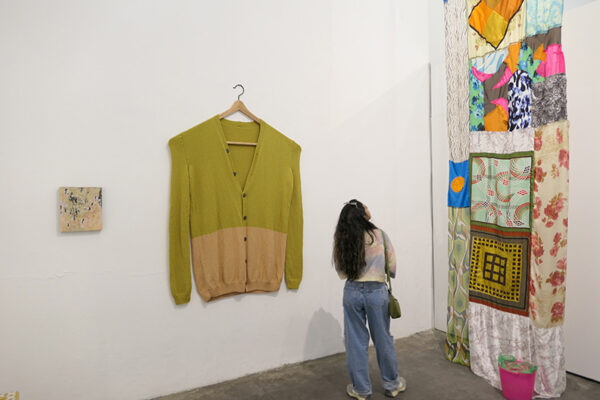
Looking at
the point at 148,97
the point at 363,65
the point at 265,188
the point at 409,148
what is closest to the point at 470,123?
the point at 409,148

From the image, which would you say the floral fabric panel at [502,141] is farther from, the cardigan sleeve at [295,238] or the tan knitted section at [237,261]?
the tan knitted section at [237,261]

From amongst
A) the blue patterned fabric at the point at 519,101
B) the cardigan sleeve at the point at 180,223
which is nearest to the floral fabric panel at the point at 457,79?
the blue patterned fabric at the point at 519,101

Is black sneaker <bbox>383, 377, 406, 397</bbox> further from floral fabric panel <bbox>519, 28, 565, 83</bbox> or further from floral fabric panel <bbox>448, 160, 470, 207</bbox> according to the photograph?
floral fabric panel <bbox>519, 28, 565, 83</bbox>

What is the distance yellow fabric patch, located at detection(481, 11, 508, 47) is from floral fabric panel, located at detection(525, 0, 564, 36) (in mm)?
175

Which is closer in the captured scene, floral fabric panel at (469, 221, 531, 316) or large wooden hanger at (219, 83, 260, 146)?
floral fabric panel at (469, 221, 531, 316)

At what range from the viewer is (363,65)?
348cm

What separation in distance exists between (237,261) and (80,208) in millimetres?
1059

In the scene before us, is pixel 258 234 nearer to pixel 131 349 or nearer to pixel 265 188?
pixel 265 188

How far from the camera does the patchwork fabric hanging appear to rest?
2547mm

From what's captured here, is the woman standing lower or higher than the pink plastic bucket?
higher

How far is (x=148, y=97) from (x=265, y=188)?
3.29 feet

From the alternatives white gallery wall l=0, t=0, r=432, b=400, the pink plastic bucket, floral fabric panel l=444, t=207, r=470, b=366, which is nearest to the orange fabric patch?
floral fabric panel l=444, t=207, r=470, b=366

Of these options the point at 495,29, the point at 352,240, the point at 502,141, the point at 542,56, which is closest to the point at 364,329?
the point at 352,240

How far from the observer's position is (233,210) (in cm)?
282
